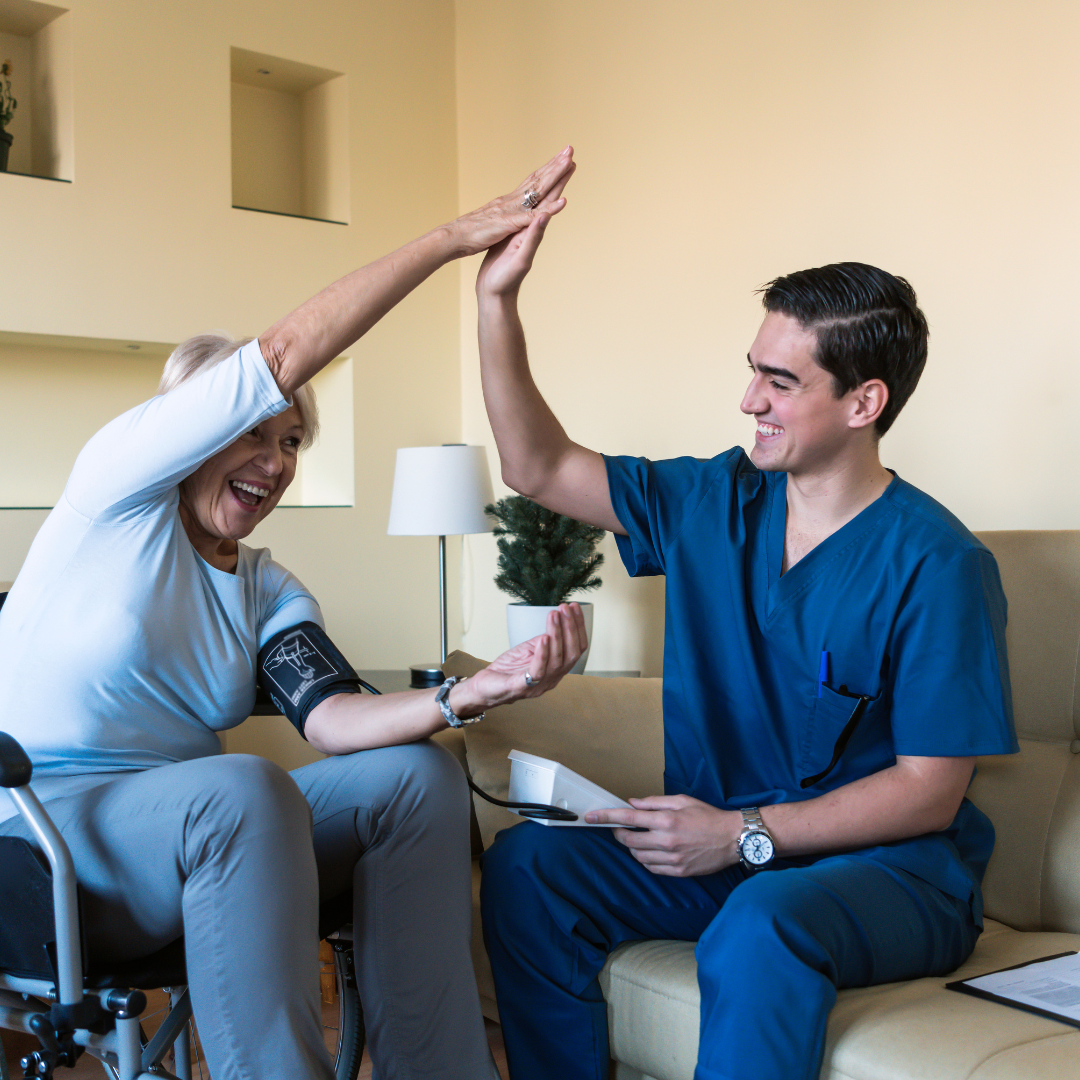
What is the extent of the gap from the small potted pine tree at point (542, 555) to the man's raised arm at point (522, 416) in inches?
46.9

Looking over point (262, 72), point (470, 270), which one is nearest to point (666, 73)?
point (470, 270)

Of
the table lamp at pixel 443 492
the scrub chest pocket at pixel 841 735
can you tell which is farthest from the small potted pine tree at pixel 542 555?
the scrub chest pocket at pixel 841 735

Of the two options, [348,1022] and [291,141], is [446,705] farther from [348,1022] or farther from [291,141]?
[291,141]

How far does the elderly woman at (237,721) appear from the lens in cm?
112

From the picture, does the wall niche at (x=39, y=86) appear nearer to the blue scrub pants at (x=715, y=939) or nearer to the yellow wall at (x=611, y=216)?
the yellow wall at (x=611, y=216)

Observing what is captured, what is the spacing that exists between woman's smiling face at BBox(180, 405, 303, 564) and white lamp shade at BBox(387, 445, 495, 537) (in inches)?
64.1

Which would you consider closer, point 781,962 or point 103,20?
point 781,962

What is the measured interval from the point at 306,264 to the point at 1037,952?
2.96m

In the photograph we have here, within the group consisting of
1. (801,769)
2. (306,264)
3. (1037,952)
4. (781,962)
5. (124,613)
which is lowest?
(1037,952)

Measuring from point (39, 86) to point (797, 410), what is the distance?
9.35ft

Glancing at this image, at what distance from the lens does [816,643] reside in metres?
1.47

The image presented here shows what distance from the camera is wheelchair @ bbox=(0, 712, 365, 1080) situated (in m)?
1.06

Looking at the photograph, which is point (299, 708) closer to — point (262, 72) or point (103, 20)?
point (103, 20)

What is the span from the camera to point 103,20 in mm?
3205
